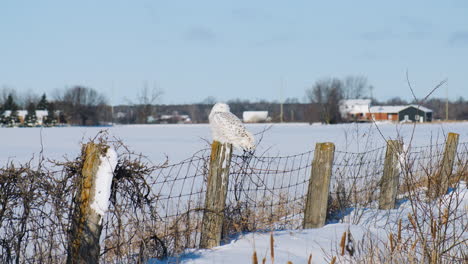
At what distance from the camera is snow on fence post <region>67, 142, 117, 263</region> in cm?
332

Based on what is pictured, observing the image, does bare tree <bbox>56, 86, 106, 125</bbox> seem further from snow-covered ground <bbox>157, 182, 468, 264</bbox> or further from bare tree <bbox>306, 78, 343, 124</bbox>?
snow-covered ground <bbox>157, 182, 468, 264</bbox>

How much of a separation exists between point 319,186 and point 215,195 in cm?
→ 139

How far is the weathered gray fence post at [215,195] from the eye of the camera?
434cm

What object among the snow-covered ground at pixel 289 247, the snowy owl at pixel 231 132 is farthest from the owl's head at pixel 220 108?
the snow-covered ground at pixel 289 247

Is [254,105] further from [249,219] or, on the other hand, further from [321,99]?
[249,219]

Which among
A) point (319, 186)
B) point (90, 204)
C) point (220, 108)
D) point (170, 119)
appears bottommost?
point (170, 119)

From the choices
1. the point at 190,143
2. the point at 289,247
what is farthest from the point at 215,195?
the point at 190,143

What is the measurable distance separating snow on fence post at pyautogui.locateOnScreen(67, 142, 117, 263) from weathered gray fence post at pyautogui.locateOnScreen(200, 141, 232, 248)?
1.16m

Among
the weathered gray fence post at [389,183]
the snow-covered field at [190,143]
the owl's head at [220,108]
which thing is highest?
the owl's head at [220,108]

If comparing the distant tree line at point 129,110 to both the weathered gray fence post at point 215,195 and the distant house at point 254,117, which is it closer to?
the distant house at point 254,117

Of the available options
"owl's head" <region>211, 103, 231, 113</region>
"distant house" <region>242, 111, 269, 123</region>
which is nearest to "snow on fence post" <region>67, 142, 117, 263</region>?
"owl's head" <region>211, 103, 231, 113</region>

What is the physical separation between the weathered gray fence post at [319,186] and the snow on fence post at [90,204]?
2.51 m

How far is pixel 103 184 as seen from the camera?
11.0ft

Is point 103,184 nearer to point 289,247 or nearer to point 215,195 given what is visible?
point 215,195
